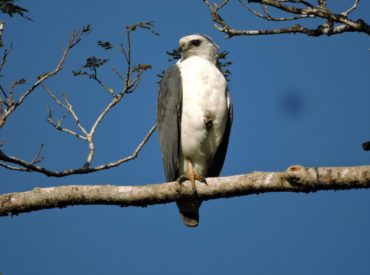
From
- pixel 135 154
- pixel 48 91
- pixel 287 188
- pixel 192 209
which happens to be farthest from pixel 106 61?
pixel 287 188

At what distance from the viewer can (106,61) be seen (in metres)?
5.53

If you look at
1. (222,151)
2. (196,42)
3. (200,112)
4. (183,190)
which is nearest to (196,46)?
(196,42)

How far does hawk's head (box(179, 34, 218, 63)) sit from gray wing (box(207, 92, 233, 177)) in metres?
0.79

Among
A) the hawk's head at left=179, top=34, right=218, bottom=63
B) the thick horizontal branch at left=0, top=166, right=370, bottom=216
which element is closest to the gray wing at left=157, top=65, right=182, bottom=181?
the hawk's head at left=179, top=34, right=218, bottom=63

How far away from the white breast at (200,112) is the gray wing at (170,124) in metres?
0.06

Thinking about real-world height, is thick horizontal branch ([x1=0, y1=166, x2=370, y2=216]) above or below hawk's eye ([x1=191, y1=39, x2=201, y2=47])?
below

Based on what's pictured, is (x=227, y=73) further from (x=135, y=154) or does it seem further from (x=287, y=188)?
(x=287, y=188)

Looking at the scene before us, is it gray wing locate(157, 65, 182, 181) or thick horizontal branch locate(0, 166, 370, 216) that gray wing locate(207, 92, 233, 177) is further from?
thick horizontal branch locate(0, 166, 370, 216)

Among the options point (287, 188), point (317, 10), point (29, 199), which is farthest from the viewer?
point (29, 199)

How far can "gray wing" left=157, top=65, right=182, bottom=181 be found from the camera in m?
5.42

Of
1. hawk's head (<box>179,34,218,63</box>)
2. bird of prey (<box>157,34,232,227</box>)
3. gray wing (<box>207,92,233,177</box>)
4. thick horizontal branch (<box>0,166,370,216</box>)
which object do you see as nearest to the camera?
thick horizontal branch (<box>0,166,370,216</box>)

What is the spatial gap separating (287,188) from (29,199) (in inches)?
73.5

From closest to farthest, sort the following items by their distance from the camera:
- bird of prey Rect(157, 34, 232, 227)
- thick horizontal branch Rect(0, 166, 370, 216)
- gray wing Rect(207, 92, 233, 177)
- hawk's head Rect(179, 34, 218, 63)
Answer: thick horizontal branch Rect(0, 166, 370, 216) < bird of prey Rect(157, 34, 232, 227) < gray wing Rect(207, 92, 233, 177) < hawk's head Rect(179, 34, 218, 63)

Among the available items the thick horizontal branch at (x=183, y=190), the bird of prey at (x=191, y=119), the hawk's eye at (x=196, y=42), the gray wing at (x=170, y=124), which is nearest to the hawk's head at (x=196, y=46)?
the hawk's eye at (x=196, y=42)
